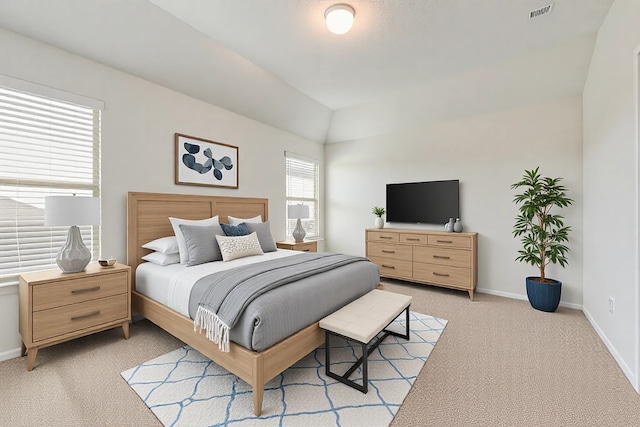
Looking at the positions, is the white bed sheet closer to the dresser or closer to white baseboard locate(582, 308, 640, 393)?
the dresser

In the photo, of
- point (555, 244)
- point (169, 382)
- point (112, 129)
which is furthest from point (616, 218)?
point (112, 129)

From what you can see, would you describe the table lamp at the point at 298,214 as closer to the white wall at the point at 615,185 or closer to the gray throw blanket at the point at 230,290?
the gray throw blanket at the point at 230,290

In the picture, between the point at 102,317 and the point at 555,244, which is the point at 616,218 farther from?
the point at 102,317

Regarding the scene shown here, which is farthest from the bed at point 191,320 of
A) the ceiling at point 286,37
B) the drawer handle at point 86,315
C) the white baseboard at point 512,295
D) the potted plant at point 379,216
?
the white baseboard at point 512,295

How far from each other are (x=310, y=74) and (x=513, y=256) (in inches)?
141

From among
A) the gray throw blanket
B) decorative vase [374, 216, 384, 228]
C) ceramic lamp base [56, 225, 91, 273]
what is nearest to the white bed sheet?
the gray throw blanket

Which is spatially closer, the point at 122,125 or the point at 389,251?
the point at 122,125

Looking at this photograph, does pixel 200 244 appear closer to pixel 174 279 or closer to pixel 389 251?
pixel 174 279

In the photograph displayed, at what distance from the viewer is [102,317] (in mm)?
2352

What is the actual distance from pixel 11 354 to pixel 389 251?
13.6 ft

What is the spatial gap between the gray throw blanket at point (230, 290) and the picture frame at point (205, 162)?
5.53ft

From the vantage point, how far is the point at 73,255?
225 centimetres

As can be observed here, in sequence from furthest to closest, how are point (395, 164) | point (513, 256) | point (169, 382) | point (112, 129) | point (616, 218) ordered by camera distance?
point (395, 164)
point (513, 256)
point (112, 129)
point (616, 218)
point (169, 382)

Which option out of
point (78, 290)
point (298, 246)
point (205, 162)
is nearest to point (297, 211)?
point (298, 246)
